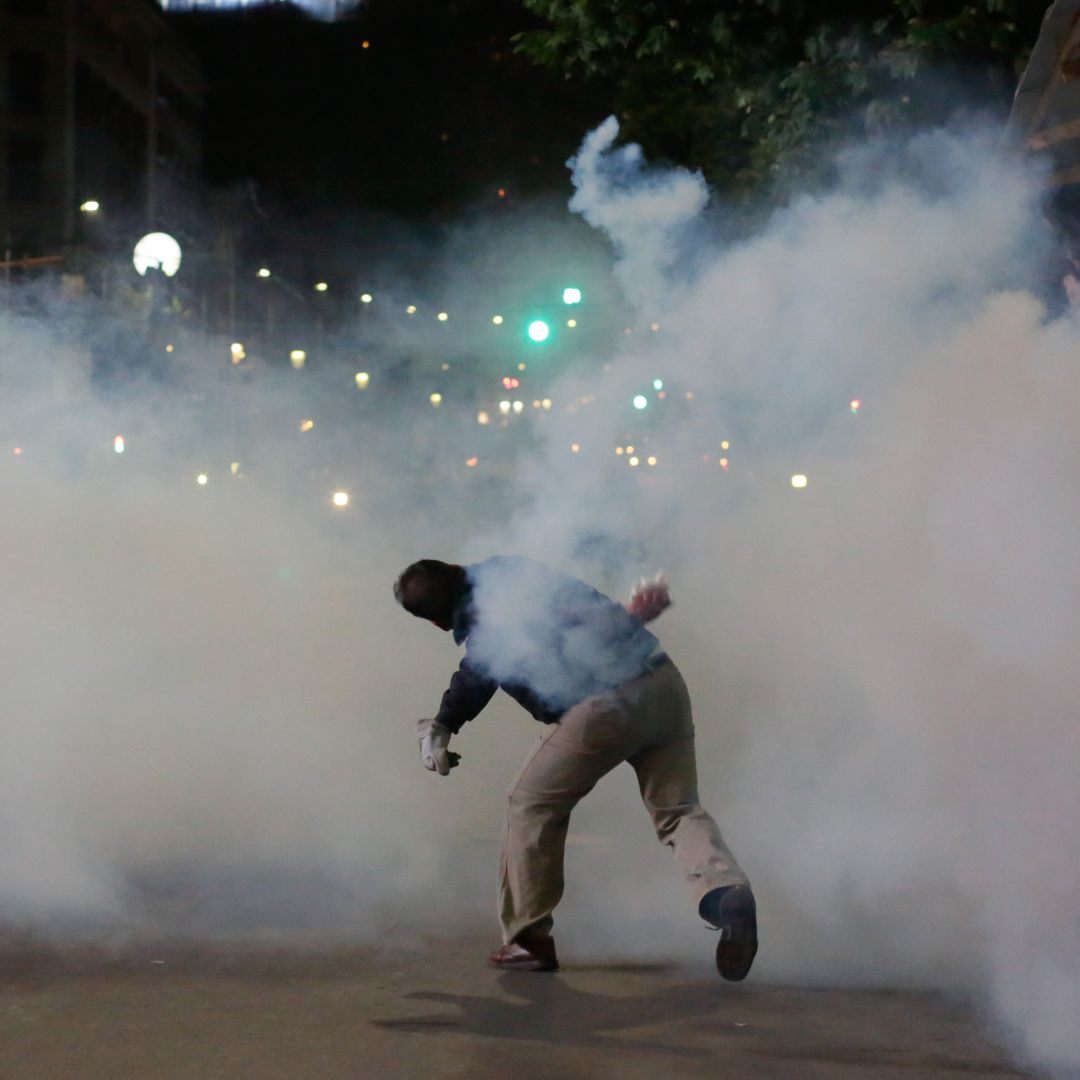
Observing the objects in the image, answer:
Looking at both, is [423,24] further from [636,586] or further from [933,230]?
[636,586]

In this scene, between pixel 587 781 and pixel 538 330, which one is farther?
pixel 538 330

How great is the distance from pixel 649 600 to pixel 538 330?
4.55 m

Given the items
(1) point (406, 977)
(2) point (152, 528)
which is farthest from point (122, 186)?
(1) point (406, 977)

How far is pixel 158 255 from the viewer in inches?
514

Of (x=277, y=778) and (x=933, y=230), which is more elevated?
(x=933, y=230)

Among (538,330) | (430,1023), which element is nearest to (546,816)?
(430,1023)

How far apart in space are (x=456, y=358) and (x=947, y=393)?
367 inches

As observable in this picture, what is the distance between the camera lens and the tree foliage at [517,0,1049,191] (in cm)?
888

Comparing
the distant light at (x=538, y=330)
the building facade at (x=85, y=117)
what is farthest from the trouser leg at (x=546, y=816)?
the building facade at (x=85, y=117)

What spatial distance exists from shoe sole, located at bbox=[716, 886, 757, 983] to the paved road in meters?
0.11

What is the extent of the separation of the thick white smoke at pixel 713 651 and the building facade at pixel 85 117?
179 feet

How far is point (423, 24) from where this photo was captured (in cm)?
1547

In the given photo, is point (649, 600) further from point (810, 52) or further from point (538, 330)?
point (810, 52)

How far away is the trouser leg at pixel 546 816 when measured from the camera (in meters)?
4.96
